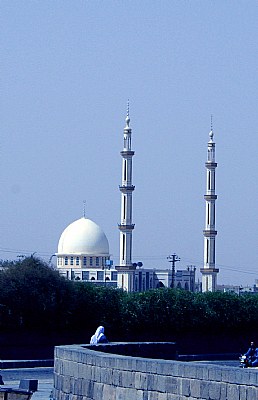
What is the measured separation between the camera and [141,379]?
37.2 ft

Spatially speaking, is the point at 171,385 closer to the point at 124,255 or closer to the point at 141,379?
the point at 141,379

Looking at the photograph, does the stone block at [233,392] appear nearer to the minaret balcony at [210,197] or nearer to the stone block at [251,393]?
the stone block at [251,393]

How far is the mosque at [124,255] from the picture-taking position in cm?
6719

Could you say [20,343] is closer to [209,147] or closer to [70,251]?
[209,147]

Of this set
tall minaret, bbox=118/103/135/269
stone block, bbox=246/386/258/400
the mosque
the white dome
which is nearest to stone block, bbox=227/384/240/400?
stone block, bbox=246/386/258/400

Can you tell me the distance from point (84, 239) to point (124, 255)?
1441 centimetres

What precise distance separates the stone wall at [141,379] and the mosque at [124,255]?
4835cm

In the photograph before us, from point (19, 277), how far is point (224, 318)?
9510 mm

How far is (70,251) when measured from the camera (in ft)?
272

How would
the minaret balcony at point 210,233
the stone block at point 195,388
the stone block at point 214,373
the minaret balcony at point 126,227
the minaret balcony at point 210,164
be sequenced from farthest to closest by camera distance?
the minaret balcony at point 210,164
the minaret balcony at point 210,233
the minaret balcony at point 126,227
the stone block at point 195,388
the stone block at point 214,373

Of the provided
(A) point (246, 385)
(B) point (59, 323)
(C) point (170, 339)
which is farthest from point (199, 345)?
(A) point (246, 385)

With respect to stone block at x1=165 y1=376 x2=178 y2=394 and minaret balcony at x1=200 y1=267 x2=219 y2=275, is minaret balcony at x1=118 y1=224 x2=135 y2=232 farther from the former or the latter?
stone block at x1=165 y1=376 x2=178 y2=394

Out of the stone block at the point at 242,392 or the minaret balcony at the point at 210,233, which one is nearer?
the stone block at the point at 242,392

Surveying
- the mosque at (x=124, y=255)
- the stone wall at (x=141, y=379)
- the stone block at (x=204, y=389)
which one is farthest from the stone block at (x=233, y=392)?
the mosque at (x=124, y=255)
